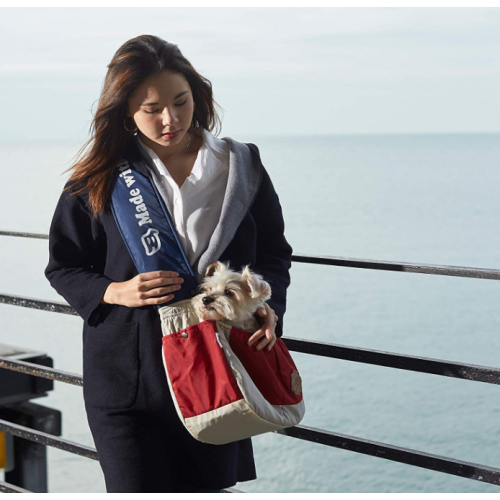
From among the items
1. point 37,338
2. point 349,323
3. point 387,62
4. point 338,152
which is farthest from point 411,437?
point 338,152

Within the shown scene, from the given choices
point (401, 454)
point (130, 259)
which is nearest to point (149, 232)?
point (130, 259)

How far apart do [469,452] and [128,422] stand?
126ft

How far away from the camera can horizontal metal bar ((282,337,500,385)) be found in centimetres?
181

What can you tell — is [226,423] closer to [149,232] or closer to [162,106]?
[149,232]

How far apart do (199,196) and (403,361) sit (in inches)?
30.5

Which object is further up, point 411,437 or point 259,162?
point 259,162

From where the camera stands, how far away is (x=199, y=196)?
1.69 meters

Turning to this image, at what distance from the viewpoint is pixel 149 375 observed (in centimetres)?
163

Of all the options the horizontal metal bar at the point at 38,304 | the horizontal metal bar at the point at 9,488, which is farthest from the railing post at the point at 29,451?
the horizontal metal bar at the point at 38,304

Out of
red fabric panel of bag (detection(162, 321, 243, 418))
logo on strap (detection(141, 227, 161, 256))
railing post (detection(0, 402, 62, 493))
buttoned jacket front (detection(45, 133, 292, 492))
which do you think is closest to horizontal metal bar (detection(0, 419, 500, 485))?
buttoned jacket front (detection(45, 133, 292, 492))

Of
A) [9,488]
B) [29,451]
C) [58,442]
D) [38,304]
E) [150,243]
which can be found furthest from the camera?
[29,451]

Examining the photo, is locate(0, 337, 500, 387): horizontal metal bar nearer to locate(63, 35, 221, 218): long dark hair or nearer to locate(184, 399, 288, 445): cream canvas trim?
locate(184, 399, 288, 445): cream canvas trim

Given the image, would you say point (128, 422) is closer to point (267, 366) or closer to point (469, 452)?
point (267, 366)

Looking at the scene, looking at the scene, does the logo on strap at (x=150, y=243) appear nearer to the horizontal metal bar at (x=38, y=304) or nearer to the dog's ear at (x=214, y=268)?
the dog's ear at (x=214, y=268)
